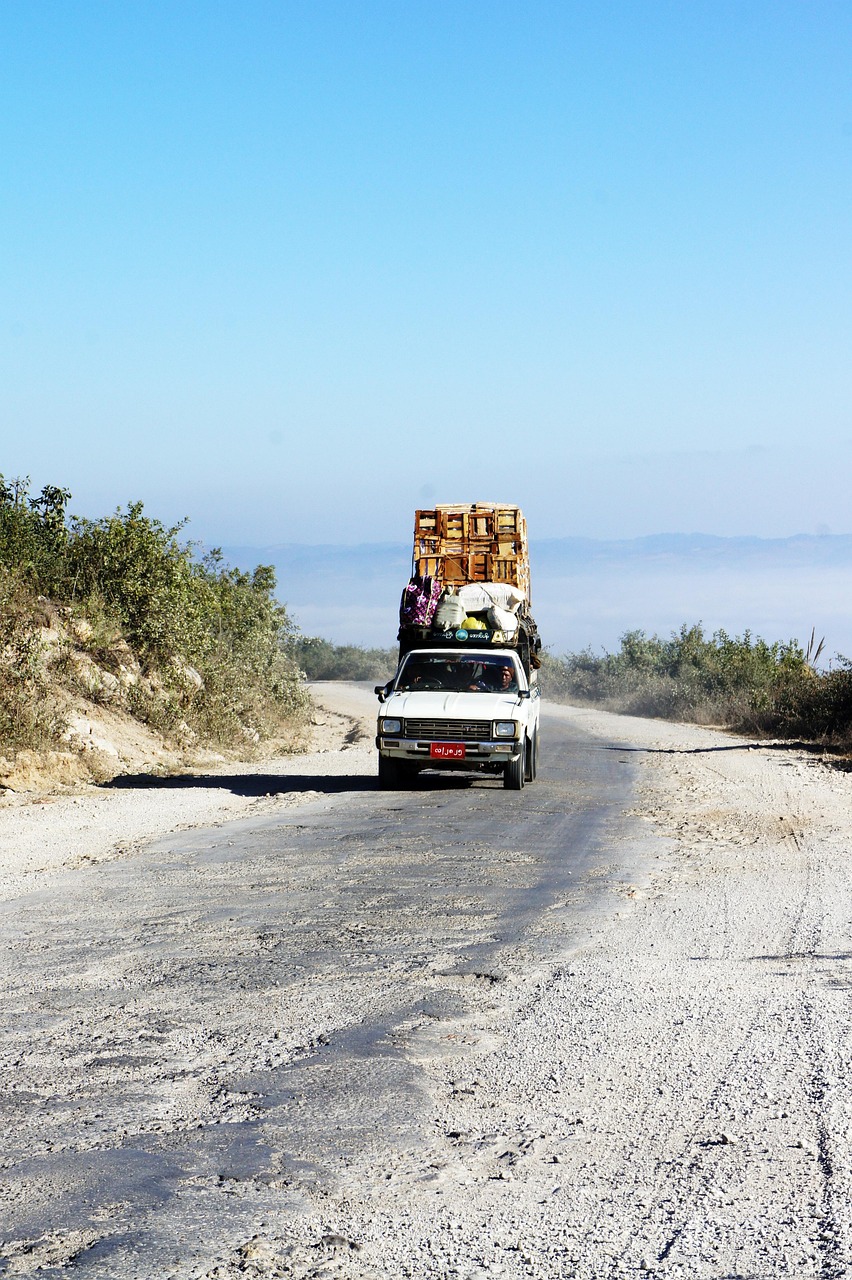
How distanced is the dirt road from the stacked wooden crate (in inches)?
393

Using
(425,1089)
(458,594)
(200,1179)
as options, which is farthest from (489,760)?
(200,1179)

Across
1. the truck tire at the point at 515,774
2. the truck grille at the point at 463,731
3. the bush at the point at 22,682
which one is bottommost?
the truck tire at the point at 515,774

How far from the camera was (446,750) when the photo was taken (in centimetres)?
1561

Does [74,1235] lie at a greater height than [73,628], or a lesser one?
lesser

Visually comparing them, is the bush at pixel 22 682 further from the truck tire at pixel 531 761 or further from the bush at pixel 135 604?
the truck tire at pixel 531 761

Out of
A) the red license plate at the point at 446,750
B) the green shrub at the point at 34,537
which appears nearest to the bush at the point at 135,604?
the green shrub at the point at 34,537

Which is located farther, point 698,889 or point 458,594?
point 458,594

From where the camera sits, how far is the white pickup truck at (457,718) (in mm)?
15633

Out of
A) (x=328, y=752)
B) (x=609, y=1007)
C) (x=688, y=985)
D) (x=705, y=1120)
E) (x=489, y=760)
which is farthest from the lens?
(x=328, y=752)

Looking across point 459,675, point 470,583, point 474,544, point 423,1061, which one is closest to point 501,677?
point 459,675

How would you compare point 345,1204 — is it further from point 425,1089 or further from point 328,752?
point 328,752

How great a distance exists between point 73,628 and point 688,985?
1592 centimetres

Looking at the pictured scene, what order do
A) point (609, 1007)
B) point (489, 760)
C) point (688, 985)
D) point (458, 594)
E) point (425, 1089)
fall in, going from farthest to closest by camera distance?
point (458, 594)
point (489, 760)
point (688, 985)
point (609, 1007)
point (425, 1089)

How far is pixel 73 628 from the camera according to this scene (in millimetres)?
20500
